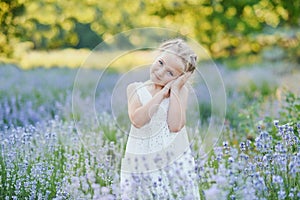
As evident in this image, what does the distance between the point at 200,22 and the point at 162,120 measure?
7.52 metres

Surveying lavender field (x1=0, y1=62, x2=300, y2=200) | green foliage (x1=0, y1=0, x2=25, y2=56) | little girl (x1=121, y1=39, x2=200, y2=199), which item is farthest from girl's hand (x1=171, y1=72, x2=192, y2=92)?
green foliage (x1=0, y1=0, x2=25, y2=56)

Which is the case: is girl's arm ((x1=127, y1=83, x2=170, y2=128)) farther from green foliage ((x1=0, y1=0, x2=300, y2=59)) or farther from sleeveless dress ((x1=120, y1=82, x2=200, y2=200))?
green foliage ((x1=0, y1=0, x2=300, y2=59))

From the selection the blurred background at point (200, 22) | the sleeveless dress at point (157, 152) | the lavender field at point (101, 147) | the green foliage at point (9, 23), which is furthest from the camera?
the blurred background at point (200, 22)

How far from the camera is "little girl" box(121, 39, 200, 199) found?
8.73 feet

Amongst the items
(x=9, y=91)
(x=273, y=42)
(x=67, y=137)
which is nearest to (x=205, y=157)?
(x=67, y=137)

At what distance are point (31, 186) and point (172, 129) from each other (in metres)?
0.83

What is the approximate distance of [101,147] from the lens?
3314 millimetres

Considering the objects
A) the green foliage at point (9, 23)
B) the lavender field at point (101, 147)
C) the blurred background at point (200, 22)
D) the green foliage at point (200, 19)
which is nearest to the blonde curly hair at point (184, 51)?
the lavender field at point (101, 147)

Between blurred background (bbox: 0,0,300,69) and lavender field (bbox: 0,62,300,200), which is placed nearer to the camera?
lavender field (bbox: 0,62,300,200)

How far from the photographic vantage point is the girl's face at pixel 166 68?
2.66 metres

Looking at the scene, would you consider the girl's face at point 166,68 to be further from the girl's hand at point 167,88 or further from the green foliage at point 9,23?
the green foliage at point 9,23

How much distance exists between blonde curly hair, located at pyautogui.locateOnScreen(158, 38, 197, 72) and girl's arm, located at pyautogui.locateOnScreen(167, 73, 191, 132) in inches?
1.9

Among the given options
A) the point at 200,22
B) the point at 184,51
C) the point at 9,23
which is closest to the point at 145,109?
the point at 184,51

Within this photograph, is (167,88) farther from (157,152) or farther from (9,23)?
(9,23)
